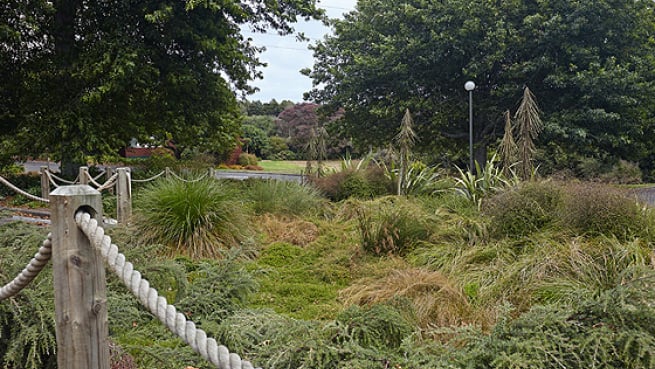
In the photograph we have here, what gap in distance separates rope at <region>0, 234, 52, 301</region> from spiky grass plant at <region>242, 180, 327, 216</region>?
238 inches

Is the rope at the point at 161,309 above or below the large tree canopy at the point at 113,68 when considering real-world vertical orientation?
below

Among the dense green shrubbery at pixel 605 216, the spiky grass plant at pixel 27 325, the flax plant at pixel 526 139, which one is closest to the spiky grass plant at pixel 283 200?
the flax plant at pixel 526 139

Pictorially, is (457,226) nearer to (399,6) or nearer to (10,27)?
(10,27)

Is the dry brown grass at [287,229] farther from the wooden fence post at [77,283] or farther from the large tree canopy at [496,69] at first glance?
the large tree canopy at [496,69]

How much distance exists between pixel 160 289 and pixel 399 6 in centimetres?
1531

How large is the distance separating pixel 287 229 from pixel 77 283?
18.2 ft

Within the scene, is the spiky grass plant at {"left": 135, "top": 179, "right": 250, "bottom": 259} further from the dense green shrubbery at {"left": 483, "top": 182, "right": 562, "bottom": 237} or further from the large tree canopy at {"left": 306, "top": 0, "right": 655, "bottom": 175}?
the large tree canopy at {"left": 306, "top": 0, "right": 655, "bottom": 175}

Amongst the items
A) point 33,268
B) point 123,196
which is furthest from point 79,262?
point 123,196

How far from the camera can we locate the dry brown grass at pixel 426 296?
3.29m

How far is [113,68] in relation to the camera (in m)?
9.68

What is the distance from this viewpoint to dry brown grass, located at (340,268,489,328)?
130 inches

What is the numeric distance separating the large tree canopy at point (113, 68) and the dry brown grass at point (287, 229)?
4.84m

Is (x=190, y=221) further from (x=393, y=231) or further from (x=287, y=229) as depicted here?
(x=393, y=231)

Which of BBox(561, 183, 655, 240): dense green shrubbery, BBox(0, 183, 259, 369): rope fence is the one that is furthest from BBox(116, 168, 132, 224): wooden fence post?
BBox(561, 183, 655, 240): dense green shrubbery
